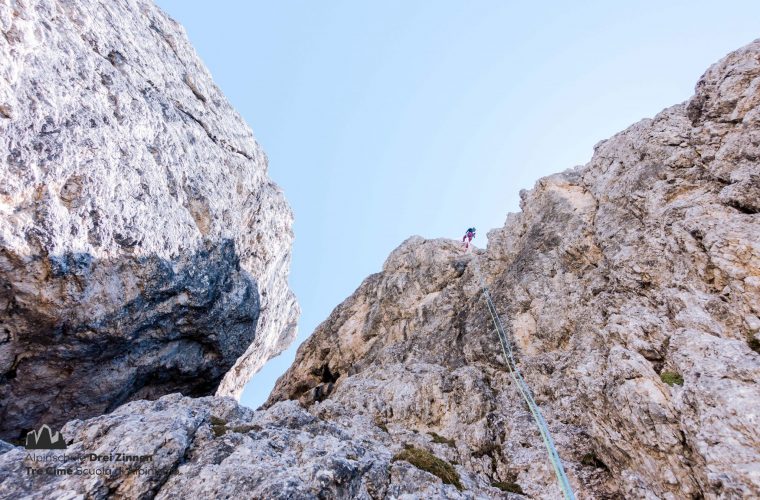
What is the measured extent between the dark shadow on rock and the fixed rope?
19.4 m

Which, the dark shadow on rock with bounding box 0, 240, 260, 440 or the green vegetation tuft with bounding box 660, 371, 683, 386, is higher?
the dark shadow on rock with bounding box 0, 240, 260, 440

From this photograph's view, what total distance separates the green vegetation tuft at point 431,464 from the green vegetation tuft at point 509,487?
173cm

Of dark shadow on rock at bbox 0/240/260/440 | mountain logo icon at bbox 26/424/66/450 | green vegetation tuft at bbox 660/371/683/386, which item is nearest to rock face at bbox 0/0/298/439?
dark shadow on rock at bbox 0/240/260/440

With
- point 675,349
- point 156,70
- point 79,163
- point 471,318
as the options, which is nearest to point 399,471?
point 675,349

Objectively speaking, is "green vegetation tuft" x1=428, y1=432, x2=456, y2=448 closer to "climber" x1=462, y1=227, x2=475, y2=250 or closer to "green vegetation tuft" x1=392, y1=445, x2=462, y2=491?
"green vegetation tuft" x1=392, y1=445, x2=462, y2=491

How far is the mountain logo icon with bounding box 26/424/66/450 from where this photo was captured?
14141 millimetres

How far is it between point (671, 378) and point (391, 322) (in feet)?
72.4

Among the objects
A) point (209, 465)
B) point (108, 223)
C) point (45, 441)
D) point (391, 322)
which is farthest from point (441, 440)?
point (108, 223)

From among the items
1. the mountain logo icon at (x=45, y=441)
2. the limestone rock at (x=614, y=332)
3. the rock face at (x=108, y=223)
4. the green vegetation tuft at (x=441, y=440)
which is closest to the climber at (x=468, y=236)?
the limestone rock at (x=614, y=332)

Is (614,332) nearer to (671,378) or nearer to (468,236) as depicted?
(671,378)

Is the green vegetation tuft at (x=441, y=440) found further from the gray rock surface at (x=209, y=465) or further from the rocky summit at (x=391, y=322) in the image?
the gray rock surface at (x=209, y=465)

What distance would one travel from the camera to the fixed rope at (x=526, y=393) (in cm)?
1407

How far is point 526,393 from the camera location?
19.9 meters

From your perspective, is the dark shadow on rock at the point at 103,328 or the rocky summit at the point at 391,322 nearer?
the rocky summit at the point at 391,322
